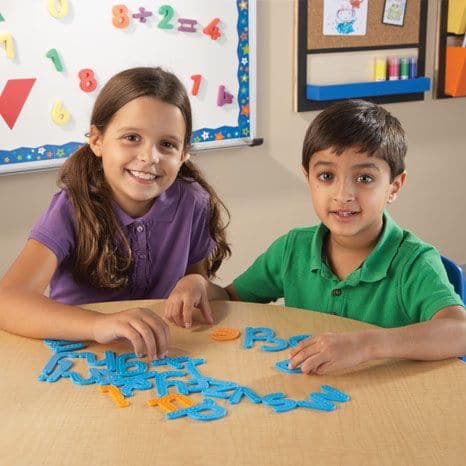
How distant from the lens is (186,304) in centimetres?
146

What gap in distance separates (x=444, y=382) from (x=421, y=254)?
1.31 feet

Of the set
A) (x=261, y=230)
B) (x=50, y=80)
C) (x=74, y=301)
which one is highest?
(x=50, y=80)

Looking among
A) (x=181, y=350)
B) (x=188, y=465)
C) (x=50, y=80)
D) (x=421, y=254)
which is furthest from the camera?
(x=50, y=80)

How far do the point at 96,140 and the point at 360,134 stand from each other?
60 centimetres

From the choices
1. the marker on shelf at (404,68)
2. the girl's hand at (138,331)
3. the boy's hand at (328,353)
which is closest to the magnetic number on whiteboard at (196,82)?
the marker on shelf at (404,68)

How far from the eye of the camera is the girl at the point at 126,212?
168cm

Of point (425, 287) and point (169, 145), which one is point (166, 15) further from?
point (425, 287)

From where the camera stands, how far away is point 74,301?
1788mm

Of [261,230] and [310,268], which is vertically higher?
[310,268]

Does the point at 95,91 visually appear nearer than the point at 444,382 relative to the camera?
No

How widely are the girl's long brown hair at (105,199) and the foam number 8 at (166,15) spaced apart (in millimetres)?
1080

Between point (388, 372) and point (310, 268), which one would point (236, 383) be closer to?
point (388, 372)

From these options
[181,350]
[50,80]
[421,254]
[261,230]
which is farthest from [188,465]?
[261,230]

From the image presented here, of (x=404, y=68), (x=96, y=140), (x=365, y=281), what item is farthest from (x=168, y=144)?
(x=404, y=68)
